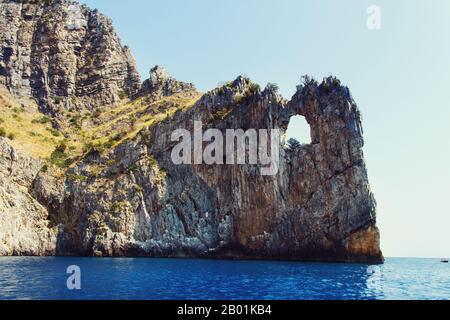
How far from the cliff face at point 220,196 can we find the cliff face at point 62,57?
130 ft

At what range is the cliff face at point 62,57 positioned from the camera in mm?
120688

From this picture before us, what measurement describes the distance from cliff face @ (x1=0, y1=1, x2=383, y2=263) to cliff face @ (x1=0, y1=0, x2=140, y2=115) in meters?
39.7

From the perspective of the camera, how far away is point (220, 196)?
82688 millimetres

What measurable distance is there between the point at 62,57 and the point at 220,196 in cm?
7502

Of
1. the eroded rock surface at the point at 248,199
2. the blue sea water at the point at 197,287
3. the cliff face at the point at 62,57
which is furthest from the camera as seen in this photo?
the cliff face at the point at 62,57

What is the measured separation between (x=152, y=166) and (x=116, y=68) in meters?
56.7

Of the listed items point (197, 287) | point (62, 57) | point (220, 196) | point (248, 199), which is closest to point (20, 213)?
point (220, 196)

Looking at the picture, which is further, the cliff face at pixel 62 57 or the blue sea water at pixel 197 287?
the cliff face at pixel 62 57

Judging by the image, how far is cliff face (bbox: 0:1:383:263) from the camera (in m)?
74.2

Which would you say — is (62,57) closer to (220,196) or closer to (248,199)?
(220,196)

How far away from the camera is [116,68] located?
132 meters

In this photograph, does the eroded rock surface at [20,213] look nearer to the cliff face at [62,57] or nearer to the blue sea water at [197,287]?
the blue sea water at [197,287]

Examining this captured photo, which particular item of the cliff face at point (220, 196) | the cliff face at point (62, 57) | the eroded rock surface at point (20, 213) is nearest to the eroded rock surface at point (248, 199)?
the cliff face at point (220, 196)

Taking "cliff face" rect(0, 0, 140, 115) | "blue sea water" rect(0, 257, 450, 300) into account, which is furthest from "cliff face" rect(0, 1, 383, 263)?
"cliff face" rect(0, 0, 140, 115)
